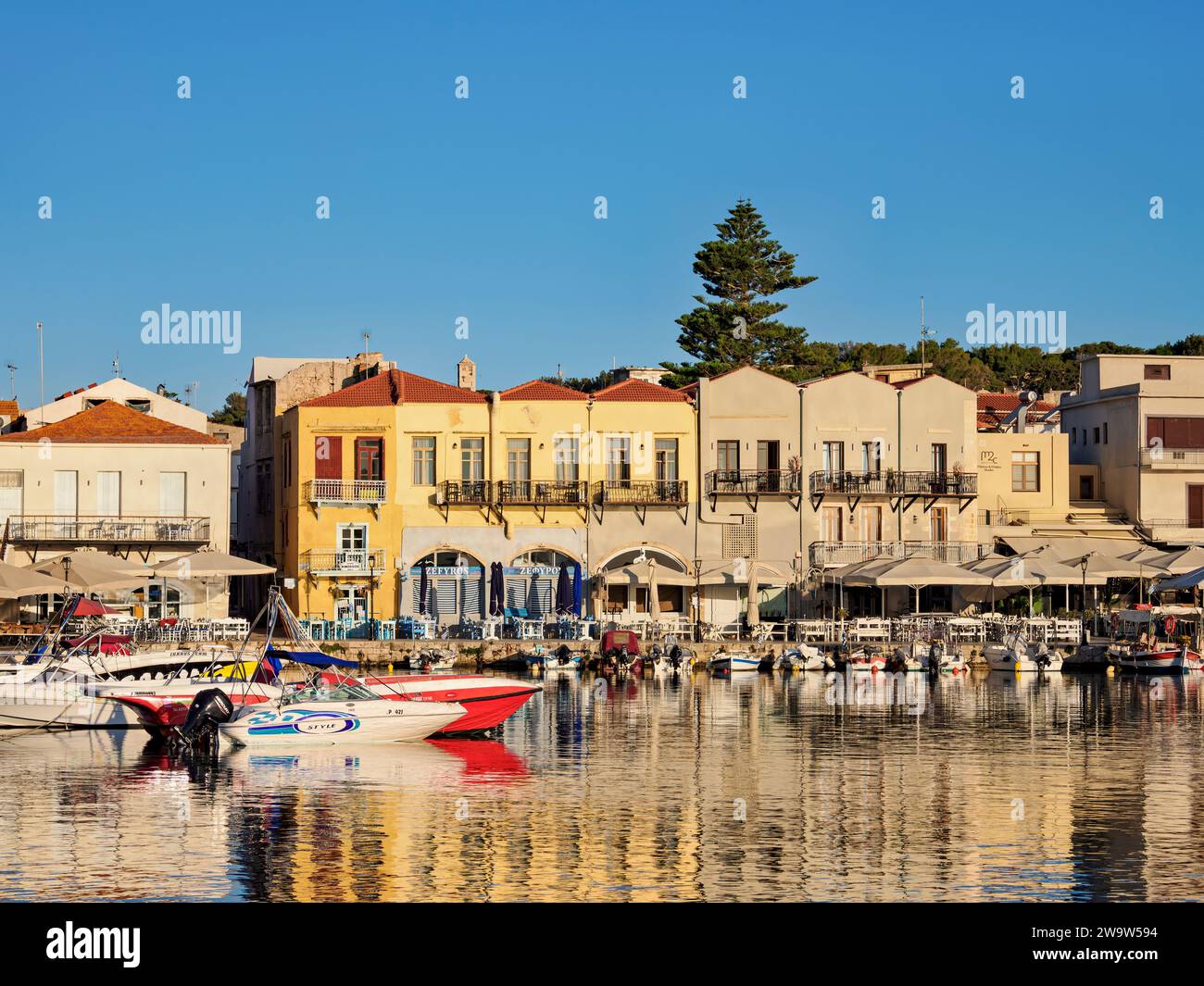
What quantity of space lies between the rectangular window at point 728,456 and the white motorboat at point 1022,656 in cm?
1282

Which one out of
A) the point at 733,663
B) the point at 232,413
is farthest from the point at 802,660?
the point at 232,413

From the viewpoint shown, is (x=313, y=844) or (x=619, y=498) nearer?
(x=313, y=844)

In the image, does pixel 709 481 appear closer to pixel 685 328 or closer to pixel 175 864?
pixel 685 328

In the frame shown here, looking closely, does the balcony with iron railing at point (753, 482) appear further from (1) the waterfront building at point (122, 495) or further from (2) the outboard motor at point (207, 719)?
(2) the outboard motor at point (207, 719)

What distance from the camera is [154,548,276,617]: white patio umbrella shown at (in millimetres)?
56000

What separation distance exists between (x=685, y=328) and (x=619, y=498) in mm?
29753

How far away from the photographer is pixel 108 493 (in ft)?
205

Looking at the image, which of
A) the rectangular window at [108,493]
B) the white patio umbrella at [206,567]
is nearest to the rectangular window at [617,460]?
the white patio umbrella at [206,567]

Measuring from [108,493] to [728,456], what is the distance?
2334cm

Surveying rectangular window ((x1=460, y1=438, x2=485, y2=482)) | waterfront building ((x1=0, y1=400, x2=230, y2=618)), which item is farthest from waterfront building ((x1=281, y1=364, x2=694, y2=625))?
waterfront building ((x1=0, y1=400, x2=230, y2=618))

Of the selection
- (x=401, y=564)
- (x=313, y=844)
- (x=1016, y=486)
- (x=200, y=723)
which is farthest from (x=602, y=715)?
(x=1016, y=486)

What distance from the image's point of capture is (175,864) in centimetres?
2242

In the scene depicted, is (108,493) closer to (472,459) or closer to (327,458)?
(327,458)

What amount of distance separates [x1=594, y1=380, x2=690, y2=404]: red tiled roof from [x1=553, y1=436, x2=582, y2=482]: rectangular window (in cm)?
207
